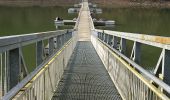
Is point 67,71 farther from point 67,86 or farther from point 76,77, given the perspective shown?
point 67,86

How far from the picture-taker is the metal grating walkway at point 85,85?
8.53m

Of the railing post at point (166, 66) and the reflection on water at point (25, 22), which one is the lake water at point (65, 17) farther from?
the railing post at point (166, 66)

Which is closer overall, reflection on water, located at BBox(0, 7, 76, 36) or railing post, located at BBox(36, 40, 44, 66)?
railing post, located at BBox(36, 40, 44, 66)

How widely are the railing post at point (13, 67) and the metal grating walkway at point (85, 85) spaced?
318cm

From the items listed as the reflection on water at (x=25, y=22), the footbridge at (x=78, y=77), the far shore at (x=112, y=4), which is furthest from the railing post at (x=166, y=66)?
the far shore at (x=112, y=4)

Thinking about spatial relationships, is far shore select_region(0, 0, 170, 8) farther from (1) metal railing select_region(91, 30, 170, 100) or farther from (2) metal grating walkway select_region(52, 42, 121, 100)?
(1) metal railing select_region(91, 30, 170, 100)

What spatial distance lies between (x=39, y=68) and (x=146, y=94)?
1850mm

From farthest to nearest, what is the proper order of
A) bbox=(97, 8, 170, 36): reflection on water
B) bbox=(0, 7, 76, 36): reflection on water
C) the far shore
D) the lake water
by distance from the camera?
1. the far shore
2. bbox=(97, 8, 170, 36): reflection on water
3. bbox=(0, 7, 76, 36): reflection on water
4. the lake water

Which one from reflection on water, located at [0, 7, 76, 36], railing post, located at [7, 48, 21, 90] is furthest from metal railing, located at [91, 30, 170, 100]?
reflection on water, located at [0, 7, 76, 36]

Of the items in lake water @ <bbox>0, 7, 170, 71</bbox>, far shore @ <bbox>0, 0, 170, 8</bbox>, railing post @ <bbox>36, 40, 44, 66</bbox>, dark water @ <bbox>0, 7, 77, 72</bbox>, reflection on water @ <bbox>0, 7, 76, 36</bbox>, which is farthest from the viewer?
far shore @ <bbox>0, 0, 170, 8</bbox>

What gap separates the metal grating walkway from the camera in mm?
8533

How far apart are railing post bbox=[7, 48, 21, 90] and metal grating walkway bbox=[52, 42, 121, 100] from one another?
3.18m

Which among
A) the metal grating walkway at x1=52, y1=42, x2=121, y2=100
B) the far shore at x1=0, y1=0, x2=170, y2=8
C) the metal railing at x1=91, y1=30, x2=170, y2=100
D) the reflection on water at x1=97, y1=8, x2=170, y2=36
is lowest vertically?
the reflection on water at x1=97, y1=8, x2=170, y2=36

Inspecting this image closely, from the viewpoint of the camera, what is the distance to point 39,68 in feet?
21.9
